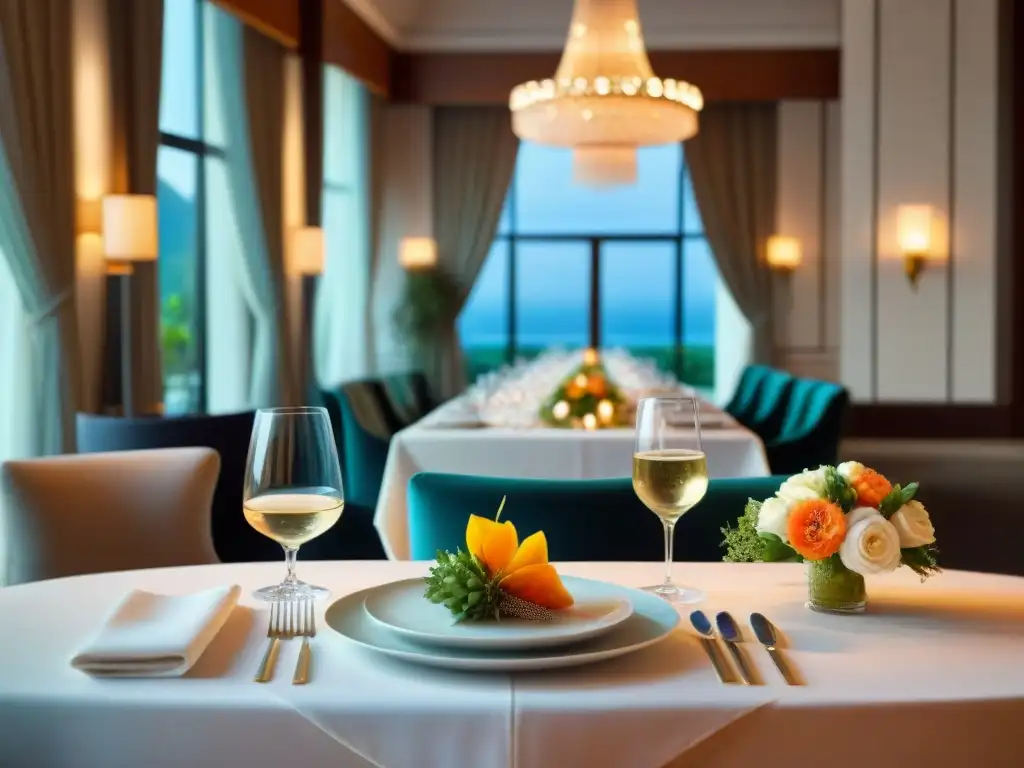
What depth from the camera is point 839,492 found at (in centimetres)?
154

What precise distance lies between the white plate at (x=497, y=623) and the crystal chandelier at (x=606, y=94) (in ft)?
16.5

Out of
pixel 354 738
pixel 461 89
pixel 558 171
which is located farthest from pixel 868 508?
pixel 558 171

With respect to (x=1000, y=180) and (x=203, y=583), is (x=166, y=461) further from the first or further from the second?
(x=1000, y=180)

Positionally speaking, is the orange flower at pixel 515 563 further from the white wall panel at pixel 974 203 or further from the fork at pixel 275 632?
the white wall panel at pixel 974 203

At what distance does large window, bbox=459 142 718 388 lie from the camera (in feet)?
40.9

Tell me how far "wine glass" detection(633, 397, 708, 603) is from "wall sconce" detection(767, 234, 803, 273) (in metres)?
10.3

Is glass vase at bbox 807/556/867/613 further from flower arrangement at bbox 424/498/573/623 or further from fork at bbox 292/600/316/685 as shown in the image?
fork at bbox 292/600/316/685

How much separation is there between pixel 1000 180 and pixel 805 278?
2.95 m

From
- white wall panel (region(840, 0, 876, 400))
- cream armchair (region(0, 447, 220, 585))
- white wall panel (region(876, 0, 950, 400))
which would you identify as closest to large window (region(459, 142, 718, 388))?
white wall panel (region(840, 0, 876, 400))

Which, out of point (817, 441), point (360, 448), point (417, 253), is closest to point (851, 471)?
point (817, 441)

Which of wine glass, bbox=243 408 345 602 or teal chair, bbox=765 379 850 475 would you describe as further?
teal chair, bbox=765 379 850 475

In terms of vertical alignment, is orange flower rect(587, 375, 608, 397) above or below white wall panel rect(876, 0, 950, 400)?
below

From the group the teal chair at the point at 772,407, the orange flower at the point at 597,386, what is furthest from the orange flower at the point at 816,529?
the teal chair at the point at 772,407

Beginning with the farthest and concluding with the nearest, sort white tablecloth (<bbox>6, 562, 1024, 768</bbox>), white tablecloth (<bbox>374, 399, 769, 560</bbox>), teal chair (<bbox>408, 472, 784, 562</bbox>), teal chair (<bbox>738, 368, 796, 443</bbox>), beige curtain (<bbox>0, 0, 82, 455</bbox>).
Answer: teal chair (<bbox>738, 368, 796, 443</bbox>) → beige curtain (<bbox>0, 0, 82, 455</bbox>) → white tablecloth (<bbox>374, 399, 769, 560</bbox>) → teal chair (<bbox>408, 472, 784, 562</bbox>) → white tablecloth (<bbox>6, 562, 1024, 768</bbox>)
